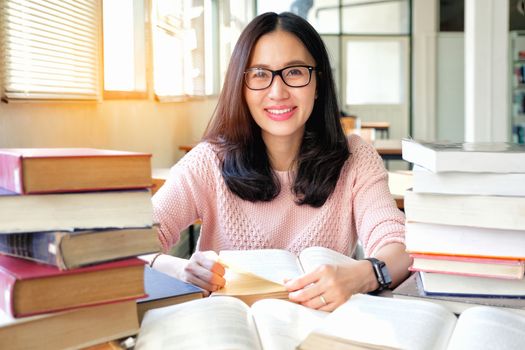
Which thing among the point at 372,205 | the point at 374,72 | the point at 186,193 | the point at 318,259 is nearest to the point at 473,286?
the point at 318,259

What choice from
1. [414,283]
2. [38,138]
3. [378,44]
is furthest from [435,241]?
[378,44]

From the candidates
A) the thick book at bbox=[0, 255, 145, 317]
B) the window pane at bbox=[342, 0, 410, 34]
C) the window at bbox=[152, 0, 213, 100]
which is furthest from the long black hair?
the window pane at bbox=[342, 0, 410, 34]

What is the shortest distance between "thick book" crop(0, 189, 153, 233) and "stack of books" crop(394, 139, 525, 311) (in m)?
0.40

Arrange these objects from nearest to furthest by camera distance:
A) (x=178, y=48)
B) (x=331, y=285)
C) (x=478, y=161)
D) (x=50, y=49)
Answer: (x=478, y=161), (x=331, y=285), (x=50, y=49), (x=178, y=48)

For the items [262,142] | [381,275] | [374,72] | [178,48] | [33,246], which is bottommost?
[381,275]

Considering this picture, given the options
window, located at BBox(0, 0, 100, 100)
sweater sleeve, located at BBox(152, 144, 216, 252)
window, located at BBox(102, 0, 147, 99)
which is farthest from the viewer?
window, located at BBox(102, 0, 147, 99)

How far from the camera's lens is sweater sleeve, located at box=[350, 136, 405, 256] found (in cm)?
139

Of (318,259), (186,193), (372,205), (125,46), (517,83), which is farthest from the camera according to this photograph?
(517,83)

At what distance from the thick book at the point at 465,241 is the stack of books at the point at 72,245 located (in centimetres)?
36

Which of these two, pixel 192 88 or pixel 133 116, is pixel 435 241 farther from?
pixel 192 88

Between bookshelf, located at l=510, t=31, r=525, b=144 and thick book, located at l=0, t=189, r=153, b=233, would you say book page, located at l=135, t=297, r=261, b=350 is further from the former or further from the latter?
bookshelf, located at l=510, t=31, r=525, b=144

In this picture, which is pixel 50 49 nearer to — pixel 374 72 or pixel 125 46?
pixel 125 46

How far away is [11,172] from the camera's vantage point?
67 centimetres

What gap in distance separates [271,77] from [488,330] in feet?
3.51
